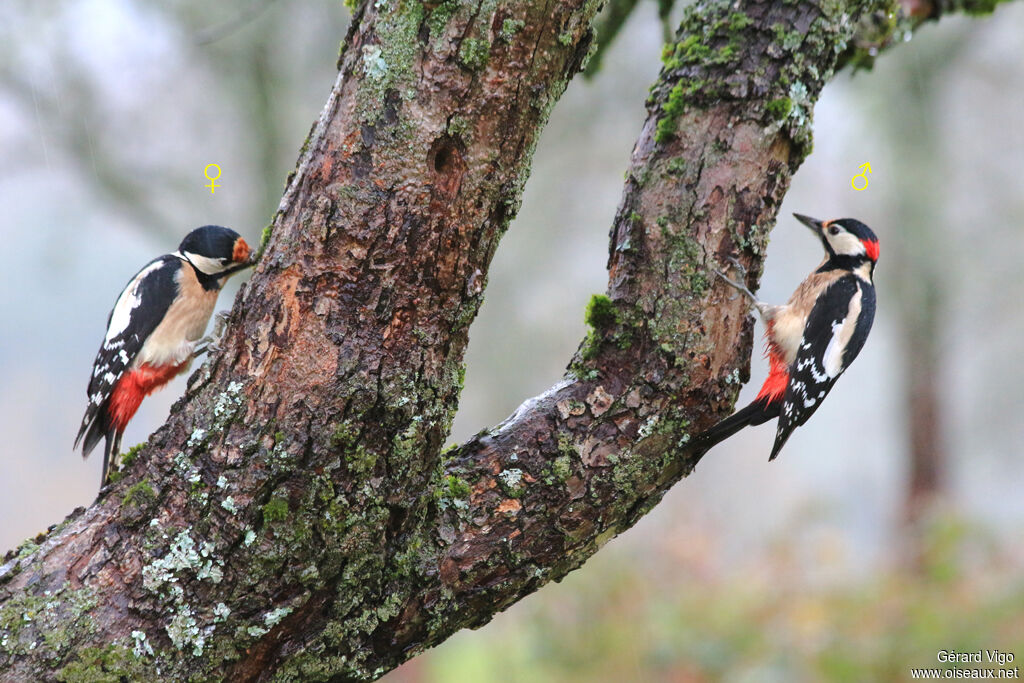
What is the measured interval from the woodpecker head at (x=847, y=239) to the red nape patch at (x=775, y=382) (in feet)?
2.19

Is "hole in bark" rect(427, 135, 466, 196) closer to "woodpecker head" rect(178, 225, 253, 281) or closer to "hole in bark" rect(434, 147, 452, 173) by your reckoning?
"hole in bark" rect(434, 147, 452, 173)

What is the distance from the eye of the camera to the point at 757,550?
26.0ft

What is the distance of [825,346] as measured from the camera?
320 centimetres

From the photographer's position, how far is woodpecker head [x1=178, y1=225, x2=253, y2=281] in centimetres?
295

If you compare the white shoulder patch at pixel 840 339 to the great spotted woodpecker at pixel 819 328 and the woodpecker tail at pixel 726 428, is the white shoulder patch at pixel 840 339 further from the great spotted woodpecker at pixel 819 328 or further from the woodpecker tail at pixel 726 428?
the woodpecker tail at pixel 726 428

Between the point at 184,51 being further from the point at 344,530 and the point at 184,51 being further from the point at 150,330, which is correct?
the point at 344,530

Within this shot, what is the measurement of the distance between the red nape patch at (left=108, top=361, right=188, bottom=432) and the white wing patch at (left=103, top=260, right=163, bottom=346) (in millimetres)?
163

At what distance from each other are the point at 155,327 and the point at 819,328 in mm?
2464

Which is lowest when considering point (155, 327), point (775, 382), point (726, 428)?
point (726, 428)

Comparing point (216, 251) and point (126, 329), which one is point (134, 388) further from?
point (216, 251)

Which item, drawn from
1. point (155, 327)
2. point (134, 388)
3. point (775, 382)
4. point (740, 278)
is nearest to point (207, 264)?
point (155, 327)

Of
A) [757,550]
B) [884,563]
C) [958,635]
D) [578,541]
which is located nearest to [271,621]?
[578,541]

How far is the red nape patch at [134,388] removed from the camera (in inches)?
111

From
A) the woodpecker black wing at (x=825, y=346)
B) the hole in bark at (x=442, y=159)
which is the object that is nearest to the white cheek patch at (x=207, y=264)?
the hole in bark at (x=442, y=159)
